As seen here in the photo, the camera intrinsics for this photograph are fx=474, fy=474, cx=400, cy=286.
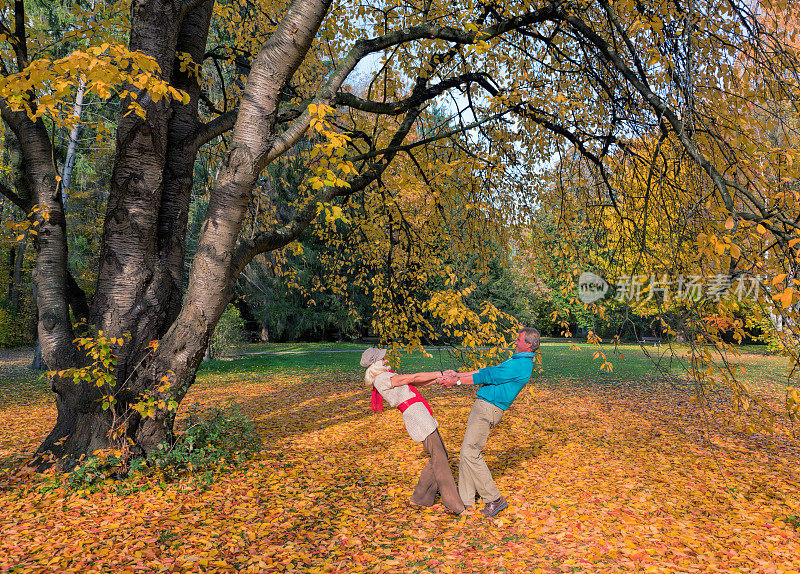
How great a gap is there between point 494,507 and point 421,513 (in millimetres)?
649

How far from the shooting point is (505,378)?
3.99m

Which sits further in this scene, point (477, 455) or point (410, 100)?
point (410, 100)

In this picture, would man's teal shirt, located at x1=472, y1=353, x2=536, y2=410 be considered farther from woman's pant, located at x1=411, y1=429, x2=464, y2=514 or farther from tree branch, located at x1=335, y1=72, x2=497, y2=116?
tree branch, located at x1=335, y1=72, x2=497, y2=116

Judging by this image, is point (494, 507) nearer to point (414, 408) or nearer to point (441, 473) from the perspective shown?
point (441, 473)

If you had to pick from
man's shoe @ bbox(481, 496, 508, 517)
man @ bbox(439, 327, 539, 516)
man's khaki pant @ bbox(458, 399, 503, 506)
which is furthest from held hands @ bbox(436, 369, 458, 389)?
man's shoe @ bbox(481, 496, 508, 517)

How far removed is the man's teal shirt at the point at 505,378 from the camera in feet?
13.1

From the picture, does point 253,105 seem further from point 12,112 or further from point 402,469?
point 402,469

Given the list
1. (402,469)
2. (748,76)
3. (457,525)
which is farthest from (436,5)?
(457,525)

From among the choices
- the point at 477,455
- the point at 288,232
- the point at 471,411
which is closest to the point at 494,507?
the point at 477,455

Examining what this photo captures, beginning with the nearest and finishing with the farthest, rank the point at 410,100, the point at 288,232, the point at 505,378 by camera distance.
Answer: the point at 505,378
the point at 288,232
the point at 410,100

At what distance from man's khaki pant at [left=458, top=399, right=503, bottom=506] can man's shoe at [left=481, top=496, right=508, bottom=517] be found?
55 mm

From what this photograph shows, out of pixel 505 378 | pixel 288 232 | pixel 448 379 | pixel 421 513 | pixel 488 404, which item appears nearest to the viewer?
pixel 448 379

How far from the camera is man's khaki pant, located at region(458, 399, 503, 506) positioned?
408 cm

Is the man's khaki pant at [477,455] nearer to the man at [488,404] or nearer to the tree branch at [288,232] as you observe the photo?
the man at [488,404]
